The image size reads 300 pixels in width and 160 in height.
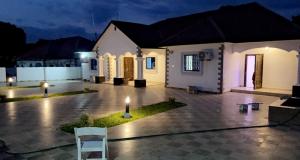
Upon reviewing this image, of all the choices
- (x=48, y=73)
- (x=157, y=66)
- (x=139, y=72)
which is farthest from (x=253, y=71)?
(x=48, y=73)

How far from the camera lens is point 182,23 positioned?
21281mm

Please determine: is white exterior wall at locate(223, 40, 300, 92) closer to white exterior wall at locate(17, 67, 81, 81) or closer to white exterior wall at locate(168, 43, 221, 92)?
white exterior wall at locate(168, 43, 221, 92)

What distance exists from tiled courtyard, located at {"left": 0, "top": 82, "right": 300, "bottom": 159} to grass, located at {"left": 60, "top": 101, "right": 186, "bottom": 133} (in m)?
0.34

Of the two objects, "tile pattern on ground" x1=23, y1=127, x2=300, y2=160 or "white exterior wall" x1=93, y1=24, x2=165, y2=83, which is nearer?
"tile pattern on ground" x1=23, y1=127, x2=300, y2=160

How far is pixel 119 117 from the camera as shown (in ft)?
28.1

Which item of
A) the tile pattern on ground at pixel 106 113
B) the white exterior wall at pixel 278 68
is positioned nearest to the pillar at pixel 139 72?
the tile pattern on ground at pixel 106 113

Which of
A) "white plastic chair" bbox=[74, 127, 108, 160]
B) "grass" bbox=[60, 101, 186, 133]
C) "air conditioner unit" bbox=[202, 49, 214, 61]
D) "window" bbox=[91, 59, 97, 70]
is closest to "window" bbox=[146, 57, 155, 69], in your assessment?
"window" bbox=[91, 59, 97, 70]

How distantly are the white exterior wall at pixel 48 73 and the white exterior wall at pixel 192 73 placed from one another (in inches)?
492

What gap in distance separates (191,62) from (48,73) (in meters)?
14.9

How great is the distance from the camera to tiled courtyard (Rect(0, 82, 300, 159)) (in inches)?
217

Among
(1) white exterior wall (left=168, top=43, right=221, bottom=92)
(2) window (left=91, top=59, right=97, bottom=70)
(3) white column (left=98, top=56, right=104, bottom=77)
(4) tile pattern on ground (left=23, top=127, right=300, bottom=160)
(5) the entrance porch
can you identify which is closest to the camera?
(4) tile pattern on ground (left=23, top=127, right=300, bottom=160)

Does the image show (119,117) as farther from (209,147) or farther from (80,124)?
(209,147)

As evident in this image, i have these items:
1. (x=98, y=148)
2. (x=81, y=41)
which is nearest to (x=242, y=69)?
(x=98, y=148)

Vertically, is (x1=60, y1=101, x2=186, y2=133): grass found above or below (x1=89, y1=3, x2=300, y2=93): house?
below
